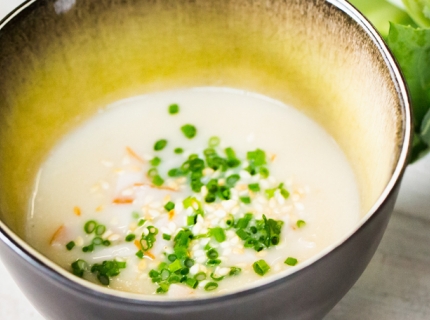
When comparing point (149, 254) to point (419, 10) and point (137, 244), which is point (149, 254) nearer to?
point (137, 244)

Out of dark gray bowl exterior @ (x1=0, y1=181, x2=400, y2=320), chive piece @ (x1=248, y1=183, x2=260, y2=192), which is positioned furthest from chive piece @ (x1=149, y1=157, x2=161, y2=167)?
dark gray bowl exterior @ (x1=0, y1=181, x2=400, y2=320)

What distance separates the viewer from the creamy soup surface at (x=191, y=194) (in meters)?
0.99

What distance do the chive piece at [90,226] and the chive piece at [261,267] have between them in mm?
344

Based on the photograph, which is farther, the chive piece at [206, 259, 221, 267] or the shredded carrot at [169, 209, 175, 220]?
the shredded carrot at [169, 209, 175, 220]

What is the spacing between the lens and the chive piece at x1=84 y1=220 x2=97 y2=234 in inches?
42.5

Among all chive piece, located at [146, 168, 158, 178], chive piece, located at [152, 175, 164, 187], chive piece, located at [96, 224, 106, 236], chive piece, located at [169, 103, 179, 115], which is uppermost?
chive piece, located at [169, 103, 179, 115]

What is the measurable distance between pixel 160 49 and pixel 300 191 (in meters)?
0.51

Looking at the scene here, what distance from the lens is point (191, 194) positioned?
1.14 metres

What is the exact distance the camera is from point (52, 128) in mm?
1277

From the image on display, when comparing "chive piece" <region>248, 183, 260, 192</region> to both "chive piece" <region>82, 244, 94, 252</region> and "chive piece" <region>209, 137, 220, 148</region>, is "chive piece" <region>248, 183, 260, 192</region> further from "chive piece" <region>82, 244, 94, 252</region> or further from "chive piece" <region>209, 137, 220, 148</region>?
"chive piece" <region>82, 244, 94, 252</region>

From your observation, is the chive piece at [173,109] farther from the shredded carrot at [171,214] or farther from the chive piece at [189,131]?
the shredded carrot at [171,214]

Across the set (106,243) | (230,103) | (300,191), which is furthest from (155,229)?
(230,103)

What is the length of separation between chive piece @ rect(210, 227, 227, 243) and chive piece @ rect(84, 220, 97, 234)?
246 millimetres

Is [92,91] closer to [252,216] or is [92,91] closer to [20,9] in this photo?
[20,9]
